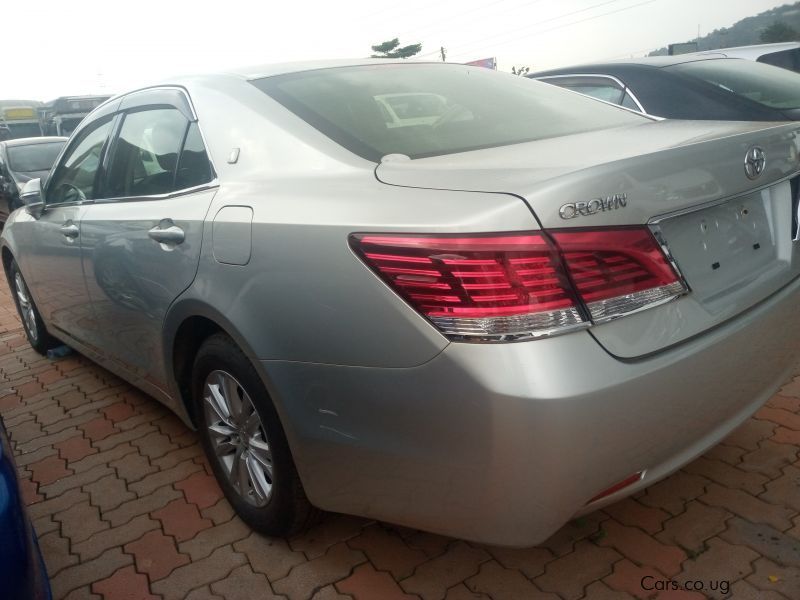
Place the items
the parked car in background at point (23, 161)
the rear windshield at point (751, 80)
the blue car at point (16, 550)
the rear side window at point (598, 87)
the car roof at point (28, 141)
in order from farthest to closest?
the car roof at point (28, 141)
the parked car in background at point (23, 161)
the rear side window at point (598, 87)
the rear windshield at point (751, 80)
the blue car at point (16, 550)

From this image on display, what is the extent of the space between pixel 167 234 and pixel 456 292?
1281mm

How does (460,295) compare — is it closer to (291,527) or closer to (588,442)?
(588,442)

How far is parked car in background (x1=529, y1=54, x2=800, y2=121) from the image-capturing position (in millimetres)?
4246

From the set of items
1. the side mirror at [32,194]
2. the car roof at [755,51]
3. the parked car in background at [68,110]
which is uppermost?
the parked car in background at [68,110]

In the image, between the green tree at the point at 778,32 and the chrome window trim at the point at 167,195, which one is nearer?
the chrome window trim at the point at 167,195

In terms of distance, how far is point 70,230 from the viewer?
11.0 ft

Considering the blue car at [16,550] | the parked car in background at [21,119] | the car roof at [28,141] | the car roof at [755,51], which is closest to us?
the blue car at [16,550]

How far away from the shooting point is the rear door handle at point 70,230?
10.8ft

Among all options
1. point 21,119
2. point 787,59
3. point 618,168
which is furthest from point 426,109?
point 21,119

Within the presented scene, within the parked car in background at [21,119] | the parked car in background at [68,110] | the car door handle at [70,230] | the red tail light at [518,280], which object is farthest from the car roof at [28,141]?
the parked car in background at [21,119]

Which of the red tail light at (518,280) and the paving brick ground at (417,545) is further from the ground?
the red tail light at (518,280)

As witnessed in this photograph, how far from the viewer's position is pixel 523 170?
67.6 inches

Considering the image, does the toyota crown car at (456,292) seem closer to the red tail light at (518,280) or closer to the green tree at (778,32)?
the red tail light at (518,280)

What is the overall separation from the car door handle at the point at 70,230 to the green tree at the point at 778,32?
86.5 feet
